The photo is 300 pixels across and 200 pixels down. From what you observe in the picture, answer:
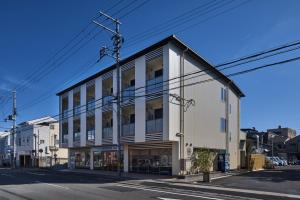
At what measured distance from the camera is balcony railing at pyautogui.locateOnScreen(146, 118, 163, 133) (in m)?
29.8

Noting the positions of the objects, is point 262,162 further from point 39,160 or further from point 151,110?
point 39,160

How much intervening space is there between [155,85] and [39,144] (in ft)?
132

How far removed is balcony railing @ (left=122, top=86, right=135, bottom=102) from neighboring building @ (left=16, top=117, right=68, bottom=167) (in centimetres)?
2847

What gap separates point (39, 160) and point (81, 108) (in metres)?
22.9

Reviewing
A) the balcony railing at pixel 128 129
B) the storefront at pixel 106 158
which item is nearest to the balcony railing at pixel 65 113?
the storefront at pixel 106 158

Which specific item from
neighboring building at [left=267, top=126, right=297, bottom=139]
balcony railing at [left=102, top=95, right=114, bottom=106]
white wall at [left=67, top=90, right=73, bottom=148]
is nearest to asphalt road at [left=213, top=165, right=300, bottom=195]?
balcony railing at [left=102, top=95, right=114, bottom=106]

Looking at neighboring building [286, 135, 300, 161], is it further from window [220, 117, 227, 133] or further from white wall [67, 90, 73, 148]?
white wall [67, 90, 73, 148]

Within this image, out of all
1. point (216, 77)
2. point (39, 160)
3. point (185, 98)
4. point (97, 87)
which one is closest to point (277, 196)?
point (185, 98)

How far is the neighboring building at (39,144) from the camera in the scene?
2414 inches

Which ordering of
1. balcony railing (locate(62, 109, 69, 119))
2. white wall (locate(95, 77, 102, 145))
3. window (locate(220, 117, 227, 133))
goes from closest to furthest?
white wall (locate(95, 77, 102, 145)) < window (locate(220, 117, 227, 133)) < balcony railing (locate(62, 109, 69, 119))

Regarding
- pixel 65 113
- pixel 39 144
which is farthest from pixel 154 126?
pixel 39 144

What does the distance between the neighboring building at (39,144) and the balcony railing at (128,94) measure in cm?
2847

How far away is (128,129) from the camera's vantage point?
1329 inches

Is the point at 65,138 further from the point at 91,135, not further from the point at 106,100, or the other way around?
the point at 106,100
